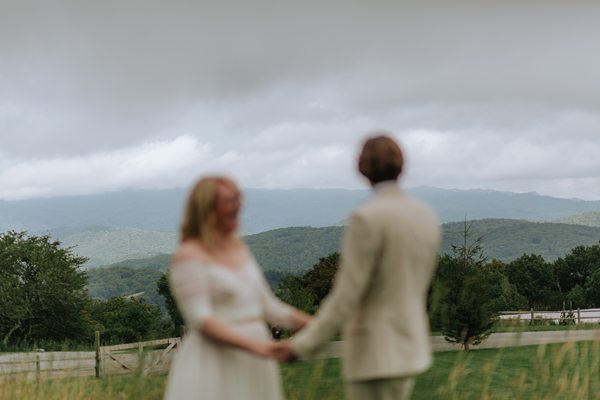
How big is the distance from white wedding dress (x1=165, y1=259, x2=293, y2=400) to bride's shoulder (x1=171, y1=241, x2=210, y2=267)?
0.05 feet

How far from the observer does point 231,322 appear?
3801mm

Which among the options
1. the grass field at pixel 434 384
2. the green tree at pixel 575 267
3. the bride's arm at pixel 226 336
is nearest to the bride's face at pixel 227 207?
the bride's arm at pixel 226 336

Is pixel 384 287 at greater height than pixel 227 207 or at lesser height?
lesser

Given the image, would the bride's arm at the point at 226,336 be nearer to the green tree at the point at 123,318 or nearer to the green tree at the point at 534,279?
the green tree at the point at 123,318

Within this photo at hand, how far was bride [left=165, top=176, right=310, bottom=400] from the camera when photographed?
3689 millimetres

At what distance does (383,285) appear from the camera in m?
3.54

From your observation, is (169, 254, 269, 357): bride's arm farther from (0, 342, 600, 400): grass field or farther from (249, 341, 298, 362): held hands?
(0, 342, 600, 400): grass field

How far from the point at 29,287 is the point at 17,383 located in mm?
52483

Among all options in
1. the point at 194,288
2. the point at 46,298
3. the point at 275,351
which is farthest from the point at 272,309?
the point at 46,298

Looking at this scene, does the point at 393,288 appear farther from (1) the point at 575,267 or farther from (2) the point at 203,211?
(1) the point at 575,267

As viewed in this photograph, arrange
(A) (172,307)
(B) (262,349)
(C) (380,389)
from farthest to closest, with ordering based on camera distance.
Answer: (A) (172,307), (B) (262,349), (C) (380,389)

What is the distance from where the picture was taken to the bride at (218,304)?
3.69m

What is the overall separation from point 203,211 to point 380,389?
1.13 meters

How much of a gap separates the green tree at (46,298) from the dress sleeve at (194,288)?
54.2 meters
